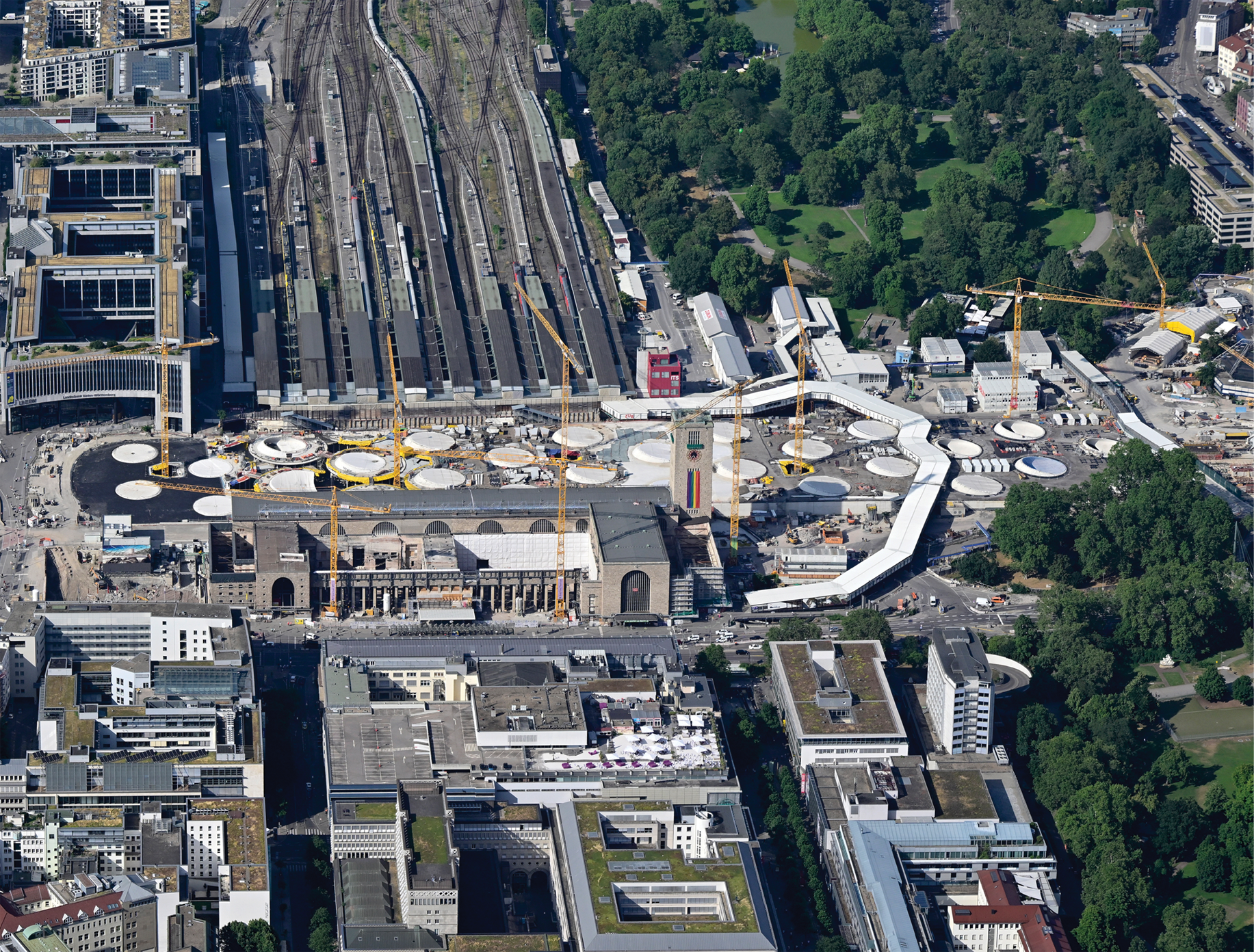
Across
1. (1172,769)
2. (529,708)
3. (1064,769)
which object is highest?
(529,708)

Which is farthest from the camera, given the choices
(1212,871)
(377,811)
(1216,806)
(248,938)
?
(1216,806)

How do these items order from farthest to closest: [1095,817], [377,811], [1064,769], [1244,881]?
[1064,769] < [1095,817] < [1244,881] < [377,811]

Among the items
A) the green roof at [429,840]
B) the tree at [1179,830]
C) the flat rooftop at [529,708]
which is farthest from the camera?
the flat rooftop at [529,708]

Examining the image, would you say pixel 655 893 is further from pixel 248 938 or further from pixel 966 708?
pixel 966 708

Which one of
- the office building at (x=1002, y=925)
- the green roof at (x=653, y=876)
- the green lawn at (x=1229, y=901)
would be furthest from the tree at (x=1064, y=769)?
the green roof at (x=653, y=876)

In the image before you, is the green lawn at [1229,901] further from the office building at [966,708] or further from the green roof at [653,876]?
the green roof at [653,876]

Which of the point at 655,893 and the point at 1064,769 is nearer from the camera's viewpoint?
the point at 655,893

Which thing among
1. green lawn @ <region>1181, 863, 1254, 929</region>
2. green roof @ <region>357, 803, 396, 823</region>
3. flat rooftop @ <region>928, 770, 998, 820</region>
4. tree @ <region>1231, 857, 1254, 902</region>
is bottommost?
green lawn @ <region>1181, 863, 1254, 929</region>

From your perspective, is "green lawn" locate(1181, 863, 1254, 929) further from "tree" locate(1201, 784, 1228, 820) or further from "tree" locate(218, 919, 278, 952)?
"tree" locate(218, 919, 278, 952)

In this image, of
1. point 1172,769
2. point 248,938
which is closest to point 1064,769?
point 1172,769

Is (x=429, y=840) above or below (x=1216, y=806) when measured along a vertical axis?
above

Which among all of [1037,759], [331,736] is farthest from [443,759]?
[1037,759]

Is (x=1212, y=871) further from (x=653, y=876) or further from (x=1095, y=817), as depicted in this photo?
(x=653, y=876)

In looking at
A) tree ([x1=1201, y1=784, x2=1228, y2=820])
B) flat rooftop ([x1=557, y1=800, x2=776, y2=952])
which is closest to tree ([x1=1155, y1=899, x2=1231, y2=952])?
tree ([x1=1201, y1=784, x2=1228, y2=820])
